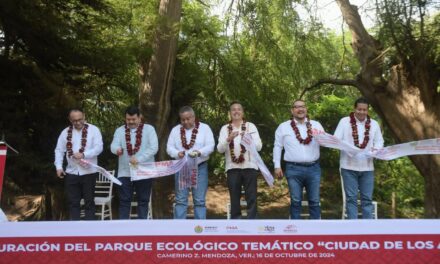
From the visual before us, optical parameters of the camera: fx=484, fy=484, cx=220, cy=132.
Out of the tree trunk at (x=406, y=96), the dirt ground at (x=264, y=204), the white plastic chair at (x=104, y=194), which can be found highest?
the tree trunk at (x=406, y=96)

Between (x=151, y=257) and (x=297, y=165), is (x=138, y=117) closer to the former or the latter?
(x=297, y=165)

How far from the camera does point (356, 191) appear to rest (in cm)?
535

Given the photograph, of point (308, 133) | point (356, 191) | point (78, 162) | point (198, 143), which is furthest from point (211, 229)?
point (78, 162)

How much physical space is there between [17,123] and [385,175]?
9.40m

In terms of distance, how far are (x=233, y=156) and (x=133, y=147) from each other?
1.19 meters

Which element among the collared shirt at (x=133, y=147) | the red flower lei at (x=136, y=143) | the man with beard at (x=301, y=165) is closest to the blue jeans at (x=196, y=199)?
the collared shirt at (x=133, y=147)

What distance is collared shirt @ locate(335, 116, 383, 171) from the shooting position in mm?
5344

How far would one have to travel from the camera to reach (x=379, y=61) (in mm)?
8531

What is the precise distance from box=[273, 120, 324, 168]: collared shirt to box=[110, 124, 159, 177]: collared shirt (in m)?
1.44

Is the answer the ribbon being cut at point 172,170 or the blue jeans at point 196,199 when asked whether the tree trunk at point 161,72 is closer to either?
the ribbon being cut at point 172,170

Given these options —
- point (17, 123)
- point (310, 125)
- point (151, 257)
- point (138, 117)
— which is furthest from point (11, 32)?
point (151, 257)

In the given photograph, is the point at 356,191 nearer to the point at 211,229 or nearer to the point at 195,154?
the point at 195,154

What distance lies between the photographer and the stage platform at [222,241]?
3.33 m

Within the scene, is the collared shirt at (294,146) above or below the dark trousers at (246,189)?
above
